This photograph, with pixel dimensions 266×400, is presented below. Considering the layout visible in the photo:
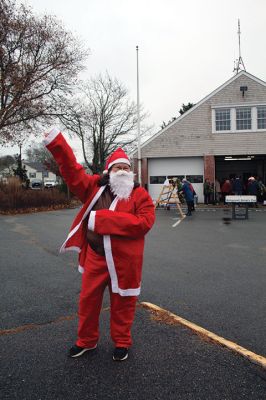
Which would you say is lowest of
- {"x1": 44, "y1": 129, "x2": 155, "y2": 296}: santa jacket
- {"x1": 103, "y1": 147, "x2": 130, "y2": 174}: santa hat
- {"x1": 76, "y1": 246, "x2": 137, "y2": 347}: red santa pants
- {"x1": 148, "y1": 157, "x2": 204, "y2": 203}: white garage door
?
{"x1": 76, "y1": 246, "x2": 137, "y2": 347}: red santa pants

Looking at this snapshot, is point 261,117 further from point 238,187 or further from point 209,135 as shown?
point 238,187

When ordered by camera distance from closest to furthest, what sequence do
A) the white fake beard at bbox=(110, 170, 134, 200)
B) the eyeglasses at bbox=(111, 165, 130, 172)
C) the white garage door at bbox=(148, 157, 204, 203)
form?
the white fake beard at bbox=(110, 170, 134, 200), the eyeglasses at bbox=(111, 165, 130, 172), the white garage door at bbox=(148, 157, 204, 203)

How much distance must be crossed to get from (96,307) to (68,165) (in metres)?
1.30

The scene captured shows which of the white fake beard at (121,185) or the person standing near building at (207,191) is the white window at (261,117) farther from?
the white fake beard at (121,185)

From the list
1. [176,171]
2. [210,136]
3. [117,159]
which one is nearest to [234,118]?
[210,136]

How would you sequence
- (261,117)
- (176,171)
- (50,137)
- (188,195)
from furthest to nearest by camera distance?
(176,171) → (261,117) → (188,195) → (50,137)

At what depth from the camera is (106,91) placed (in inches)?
1480

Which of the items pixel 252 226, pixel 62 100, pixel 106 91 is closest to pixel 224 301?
pixel 252 226

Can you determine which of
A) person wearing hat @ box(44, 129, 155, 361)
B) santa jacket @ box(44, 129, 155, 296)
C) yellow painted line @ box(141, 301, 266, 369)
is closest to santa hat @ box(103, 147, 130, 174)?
person wearing hat @ box(44, 129, 155, 361)

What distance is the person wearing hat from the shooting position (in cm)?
309

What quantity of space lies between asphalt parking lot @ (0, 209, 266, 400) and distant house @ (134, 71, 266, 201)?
17129 millimetres

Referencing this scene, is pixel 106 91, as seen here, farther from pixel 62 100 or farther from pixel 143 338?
pixel 143 338

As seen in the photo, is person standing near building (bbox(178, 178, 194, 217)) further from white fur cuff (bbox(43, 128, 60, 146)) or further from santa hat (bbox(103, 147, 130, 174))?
white fur cuff (bbox(43, 128, 60, 146))

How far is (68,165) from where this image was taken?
311cm
